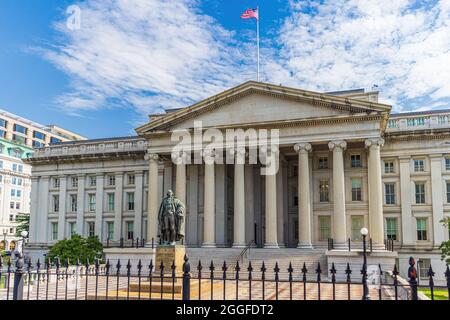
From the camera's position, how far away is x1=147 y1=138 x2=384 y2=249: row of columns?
→ 3641cm

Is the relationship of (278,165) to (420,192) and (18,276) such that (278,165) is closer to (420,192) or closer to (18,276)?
(420,192)

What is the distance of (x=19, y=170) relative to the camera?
96.8 metres

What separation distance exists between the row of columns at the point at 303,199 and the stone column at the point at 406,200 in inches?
244

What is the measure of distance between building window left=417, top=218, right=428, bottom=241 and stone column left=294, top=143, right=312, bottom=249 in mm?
11071

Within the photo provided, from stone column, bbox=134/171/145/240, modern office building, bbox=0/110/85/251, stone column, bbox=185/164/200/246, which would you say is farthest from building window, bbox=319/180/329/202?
modern office building, bbox=0/110/85/251

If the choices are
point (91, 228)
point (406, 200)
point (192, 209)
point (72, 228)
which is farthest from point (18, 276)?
point (72, 228)

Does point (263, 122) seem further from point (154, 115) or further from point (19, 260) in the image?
point (19, 260)

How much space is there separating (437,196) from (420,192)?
1.51 meters

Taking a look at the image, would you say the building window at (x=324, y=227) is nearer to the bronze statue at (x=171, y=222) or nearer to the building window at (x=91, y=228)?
the bronze statue at (x=171, y=222)

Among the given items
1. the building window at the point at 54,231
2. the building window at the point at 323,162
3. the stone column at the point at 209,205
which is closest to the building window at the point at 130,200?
the building window at the point at 54,231

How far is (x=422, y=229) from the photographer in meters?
41.0
